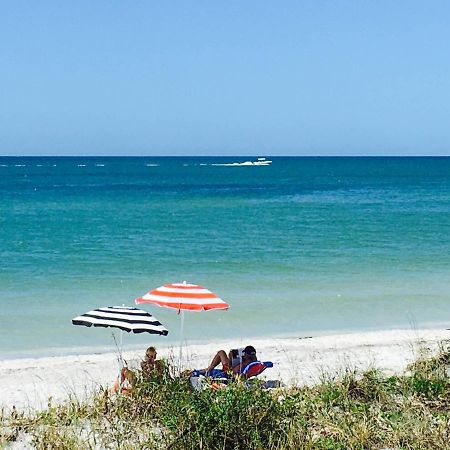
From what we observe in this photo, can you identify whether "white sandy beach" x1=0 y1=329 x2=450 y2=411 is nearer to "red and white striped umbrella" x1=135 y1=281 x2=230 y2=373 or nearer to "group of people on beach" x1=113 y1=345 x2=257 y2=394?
"group of people on beach" x1=113 y1=345 x2=257 y2=394

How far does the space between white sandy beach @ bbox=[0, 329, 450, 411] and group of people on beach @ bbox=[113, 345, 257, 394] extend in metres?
0.56

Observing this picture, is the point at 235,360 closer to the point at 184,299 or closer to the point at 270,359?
the point at 184,299

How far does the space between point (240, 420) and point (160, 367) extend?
6.60 feet

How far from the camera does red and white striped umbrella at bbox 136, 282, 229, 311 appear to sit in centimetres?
1020

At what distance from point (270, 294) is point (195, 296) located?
7.38 meters

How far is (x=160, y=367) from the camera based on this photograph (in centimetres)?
821

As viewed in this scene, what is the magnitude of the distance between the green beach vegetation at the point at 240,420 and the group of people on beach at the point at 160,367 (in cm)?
27

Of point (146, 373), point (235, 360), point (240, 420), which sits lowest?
point (235, 360)

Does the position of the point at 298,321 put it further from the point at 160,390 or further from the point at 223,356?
the point at 160,390

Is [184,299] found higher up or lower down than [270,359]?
higher up

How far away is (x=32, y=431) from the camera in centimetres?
704

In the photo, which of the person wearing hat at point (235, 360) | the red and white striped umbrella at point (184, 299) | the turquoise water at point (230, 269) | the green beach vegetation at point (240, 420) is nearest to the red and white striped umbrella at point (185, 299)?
the red and white striped umbrella at point (184, 299)

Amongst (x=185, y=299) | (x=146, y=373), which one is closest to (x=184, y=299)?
(x=185, y=299)

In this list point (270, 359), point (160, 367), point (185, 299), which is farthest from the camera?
point (270, 359)
